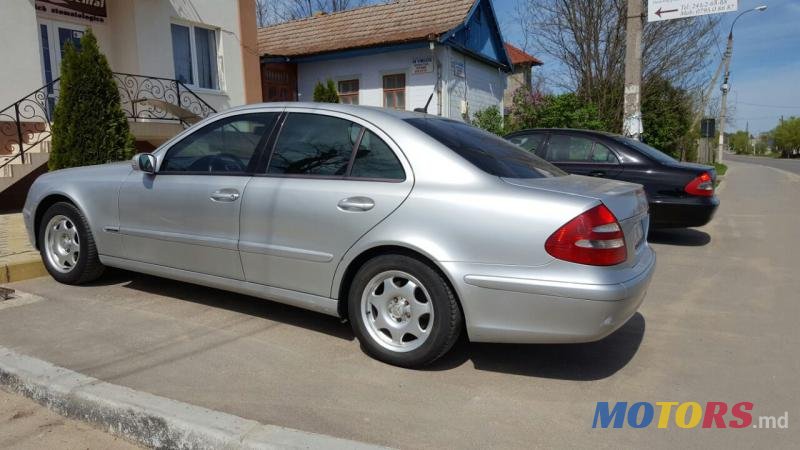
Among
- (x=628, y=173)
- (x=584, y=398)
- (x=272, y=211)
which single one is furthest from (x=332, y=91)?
(x=584, y=398)

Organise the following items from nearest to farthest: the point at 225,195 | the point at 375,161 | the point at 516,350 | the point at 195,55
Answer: the point at 375,161 < the point at 516,350 < the point at 225,195 < the point at 195,55

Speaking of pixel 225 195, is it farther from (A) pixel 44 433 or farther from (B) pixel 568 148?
(B) pixel 568 148

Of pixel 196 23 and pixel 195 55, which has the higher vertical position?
pixel 196 23

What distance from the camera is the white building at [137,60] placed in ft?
30.7

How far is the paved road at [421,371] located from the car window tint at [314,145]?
3.88 ft

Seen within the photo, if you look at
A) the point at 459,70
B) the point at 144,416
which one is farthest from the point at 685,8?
the point at 144,416

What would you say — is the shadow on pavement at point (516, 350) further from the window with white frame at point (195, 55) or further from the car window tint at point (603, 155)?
the window with white frame at point (195, 55)

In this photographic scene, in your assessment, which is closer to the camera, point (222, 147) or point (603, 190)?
point (603, 190)

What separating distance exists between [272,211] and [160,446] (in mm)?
1598

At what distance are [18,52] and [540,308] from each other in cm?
1016

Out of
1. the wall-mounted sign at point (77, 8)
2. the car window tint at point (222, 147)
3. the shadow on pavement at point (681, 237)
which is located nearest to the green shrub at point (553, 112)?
the shadow on pavement at point (681, 237)

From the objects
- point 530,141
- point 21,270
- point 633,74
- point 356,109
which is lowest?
point 21,270

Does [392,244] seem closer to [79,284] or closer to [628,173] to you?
[79,284]

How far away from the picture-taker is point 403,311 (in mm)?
3373
